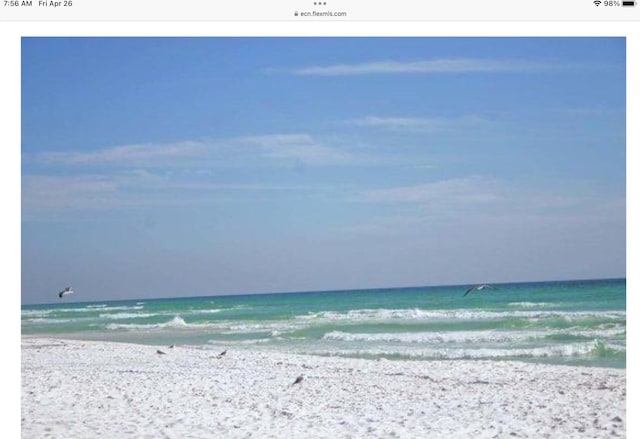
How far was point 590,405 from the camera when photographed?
7.29 m

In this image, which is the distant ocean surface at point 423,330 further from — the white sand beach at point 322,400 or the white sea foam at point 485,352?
the white sand beach at point 322,400

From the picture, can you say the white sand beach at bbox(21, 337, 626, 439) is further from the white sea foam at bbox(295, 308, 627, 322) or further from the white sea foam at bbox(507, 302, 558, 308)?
the white sea foam at bbox(507, 302, 558, 308)

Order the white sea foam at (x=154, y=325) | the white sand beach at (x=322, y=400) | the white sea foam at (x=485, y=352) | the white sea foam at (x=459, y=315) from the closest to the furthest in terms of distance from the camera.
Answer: the white sand beach at (x=322, y=400)
the white sea foam at (x=485, y=352)
the white sea foam at (x=459, y=315)
the white sea foam at (x=154, y=325)

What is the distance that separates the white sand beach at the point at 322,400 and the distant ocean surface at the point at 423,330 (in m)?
1.93

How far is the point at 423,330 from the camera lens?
17.2 meters

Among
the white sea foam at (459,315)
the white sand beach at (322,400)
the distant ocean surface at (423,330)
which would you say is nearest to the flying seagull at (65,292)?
the white sand beach at (322,400)

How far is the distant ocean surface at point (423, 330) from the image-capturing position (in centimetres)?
1265

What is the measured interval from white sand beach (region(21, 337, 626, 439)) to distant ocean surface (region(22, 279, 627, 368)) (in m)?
1.93

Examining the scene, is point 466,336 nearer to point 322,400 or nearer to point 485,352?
point 485,352

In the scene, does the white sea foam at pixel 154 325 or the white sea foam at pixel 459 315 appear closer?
the white sea foam at pixel 459 315

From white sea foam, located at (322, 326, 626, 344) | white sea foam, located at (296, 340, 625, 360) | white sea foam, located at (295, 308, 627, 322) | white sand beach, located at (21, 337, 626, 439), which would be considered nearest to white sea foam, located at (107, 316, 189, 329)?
white sea foam, located at (295, 308, 627, 322)

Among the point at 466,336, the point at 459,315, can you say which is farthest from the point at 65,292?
the point at 459,315

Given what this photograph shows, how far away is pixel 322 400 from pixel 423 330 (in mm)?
9745
